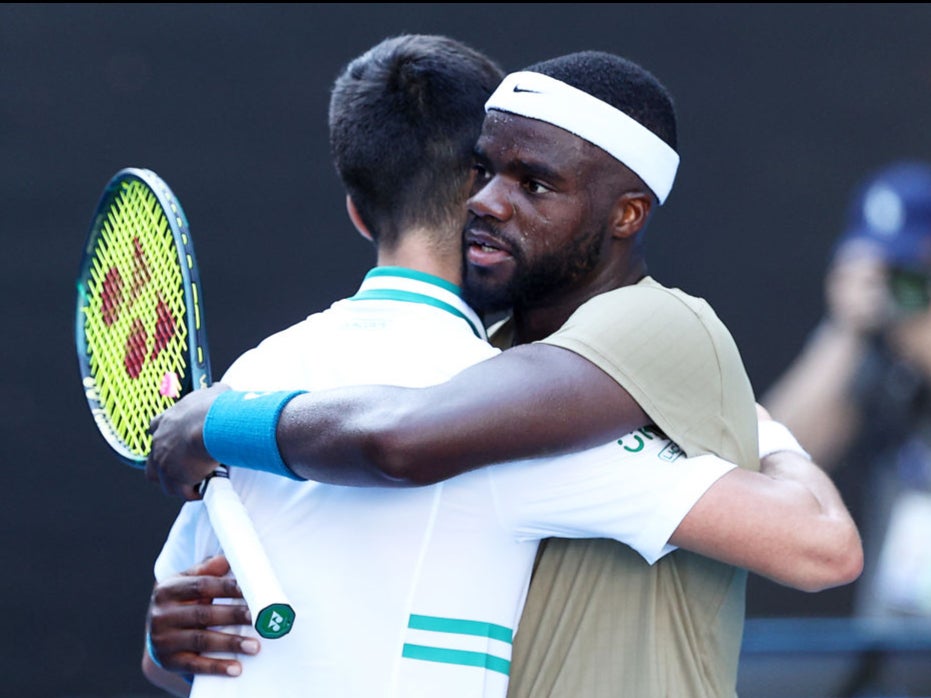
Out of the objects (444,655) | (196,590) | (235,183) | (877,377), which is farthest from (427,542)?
(877,377)

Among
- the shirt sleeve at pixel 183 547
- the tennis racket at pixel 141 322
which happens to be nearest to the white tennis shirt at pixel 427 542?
the tennis racket at pixel 141 322

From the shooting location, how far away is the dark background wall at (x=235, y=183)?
461 cm

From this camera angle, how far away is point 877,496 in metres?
4.75

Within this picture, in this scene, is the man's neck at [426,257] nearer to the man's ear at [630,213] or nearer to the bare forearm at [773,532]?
the man's ear at [630,213]

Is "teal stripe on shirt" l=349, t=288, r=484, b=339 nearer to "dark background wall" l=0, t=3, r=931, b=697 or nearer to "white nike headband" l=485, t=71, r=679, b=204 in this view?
"white nike headband" l=485, t=71, r=679, b=204

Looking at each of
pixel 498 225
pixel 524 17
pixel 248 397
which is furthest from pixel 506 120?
pixel 524 17

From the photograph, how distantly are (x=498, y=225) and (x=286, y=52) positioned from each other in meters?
2.71

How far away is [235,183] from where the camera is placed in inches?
183

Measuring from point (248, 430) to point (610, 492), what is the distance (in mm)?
452

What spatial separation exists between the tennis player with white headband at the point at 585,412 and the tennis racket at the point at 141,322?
0.15m

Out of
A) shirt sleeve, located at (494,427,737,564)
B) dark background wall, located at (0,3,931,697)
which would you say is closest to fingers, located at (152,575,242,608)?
shirt sleeve, located at (494,427,737,564)

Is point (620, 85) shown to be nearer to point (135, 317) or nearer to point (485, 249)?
point (485, 249)

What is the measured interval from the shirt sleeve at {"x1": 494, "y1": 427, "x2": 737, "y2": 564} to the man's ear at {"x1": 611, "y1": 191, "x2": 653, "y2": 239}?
361 millimetres

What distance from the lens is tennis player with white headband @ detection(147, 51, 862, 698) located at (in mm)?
1884
